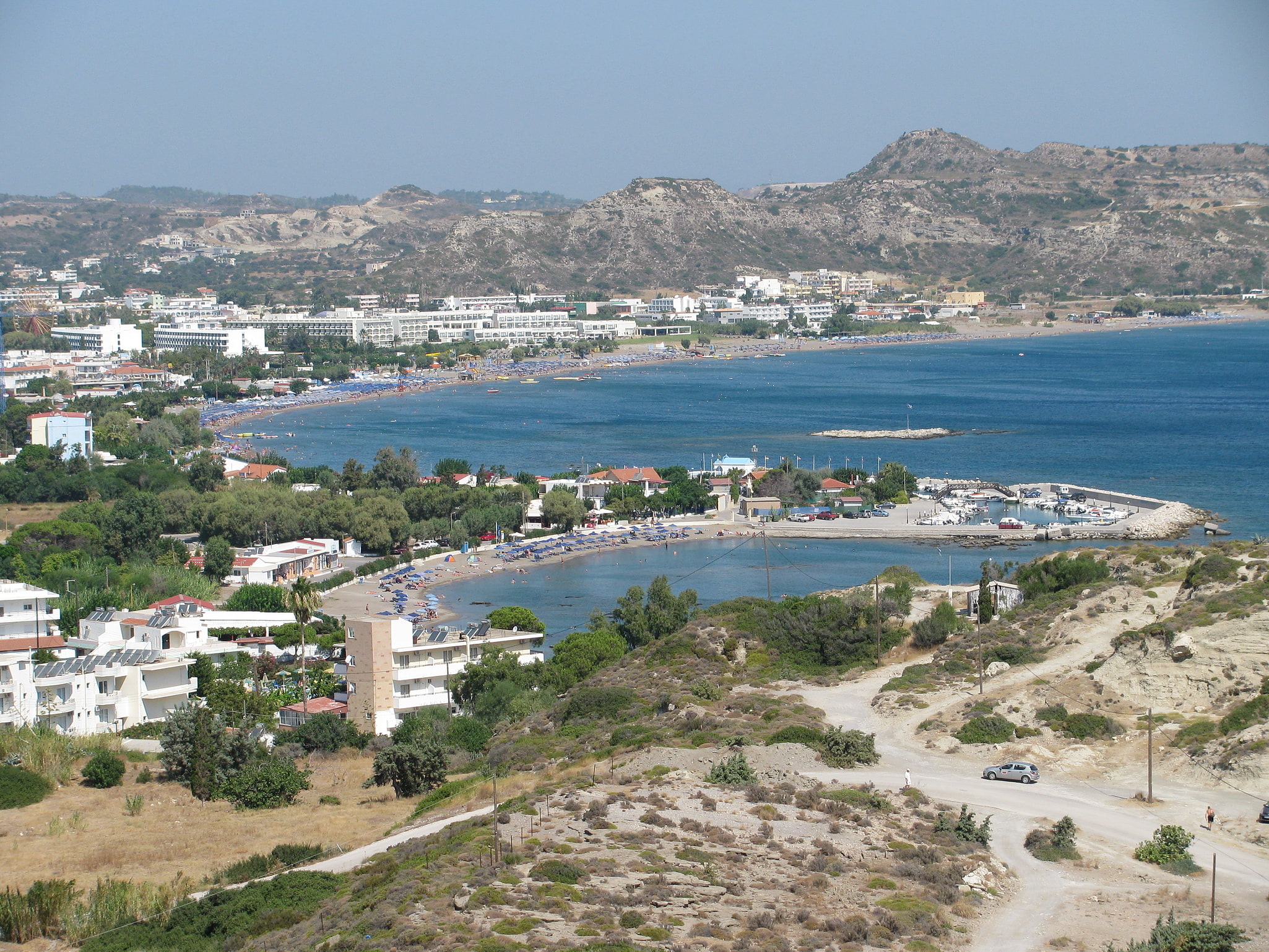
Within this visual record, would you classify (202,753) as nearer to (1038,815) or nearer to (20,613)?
(20,613)

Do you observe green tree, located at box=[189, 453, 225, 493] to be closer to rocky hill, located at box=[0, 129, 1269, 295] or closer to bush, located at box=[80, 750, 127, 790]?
bush, located at box=[80, 750, 127, 790]

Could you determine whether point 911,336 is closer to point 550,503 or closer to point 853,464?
point 853,464

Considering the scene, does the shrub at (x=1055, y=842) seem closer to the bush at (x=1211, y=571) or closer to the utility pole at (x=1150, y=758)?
the utility pole at (x=1150, y=758)

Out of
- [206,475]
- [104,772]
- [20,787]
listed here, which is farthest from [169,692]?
[206,475]

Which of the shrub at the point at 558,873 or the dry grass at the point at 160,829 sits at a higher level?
the shrub at the point at 558,873

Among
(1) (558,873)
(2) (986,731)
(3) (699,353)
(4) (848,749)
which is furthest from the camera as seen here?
(3) (699,353)

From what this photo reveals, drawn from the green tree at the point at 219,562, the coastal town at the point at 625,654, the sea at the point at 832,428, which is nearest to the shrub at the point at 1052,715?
the coastal town at the point at 625,654
